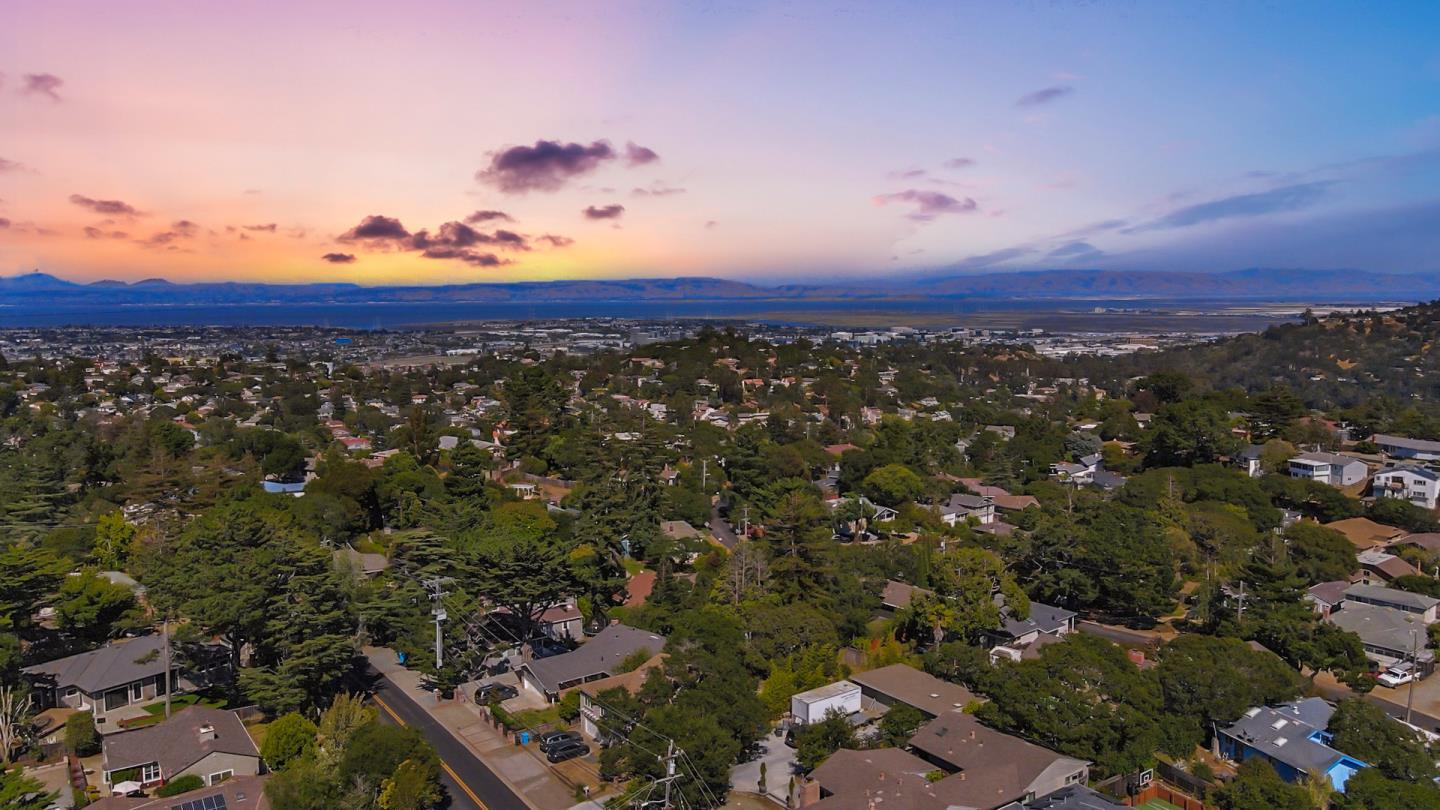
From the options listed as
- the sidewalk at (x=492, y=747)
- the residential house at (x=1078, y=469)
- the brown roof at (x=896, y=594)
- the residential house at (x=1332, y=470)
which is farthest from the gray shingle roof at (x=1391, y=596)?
the sidewalk at (x=492, y=747)

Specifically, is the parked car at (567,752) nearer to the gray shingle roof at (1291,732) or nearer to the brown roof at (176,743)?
the brown roof at (176,743)

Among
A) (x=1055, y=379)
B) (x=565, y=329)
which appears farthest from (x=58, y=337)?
(x=1055, y=379)

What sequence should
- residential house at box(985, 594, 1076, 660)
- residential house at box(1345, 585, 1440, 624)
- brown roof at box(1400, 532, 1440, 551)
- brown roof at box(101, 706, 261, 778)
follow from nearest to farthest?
brown roof at box(101, 706, 261, 778), residential house at box(985, 594, 1076, 660), residential house at box(1345, 585, 1440, 624), brown roof at box(1400, 532, 1440, 551)

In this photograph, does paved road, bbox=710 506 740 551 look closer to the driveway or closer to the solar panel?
the driveway

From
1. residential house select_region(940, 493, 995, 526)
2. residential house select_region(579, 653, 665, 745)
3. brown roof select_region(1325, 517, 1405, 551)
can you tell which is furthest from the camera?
residential house select_region(940, 493, 995, 526)

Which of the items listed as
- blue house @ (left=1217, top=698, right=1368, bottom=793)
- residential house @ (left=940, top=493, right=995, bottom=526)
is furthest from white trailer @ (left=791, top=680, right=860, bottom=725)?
residential house @ (left=940, top=493, right=995, bottom=526)

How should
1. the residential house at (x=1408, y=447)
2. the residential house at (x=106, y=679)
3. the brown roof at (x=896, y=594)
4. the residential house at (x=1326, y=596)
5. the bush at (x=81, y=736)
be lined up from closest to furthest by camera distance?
the bush at (x=81, y=736), the residential house at (x=106, y=679), the residential house at (x=1326, y=596), the brown roof at (x=896, y=594), the residential house at (x=1408, y=447)

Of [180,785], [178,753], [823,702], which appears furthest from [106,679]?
[823,702]
